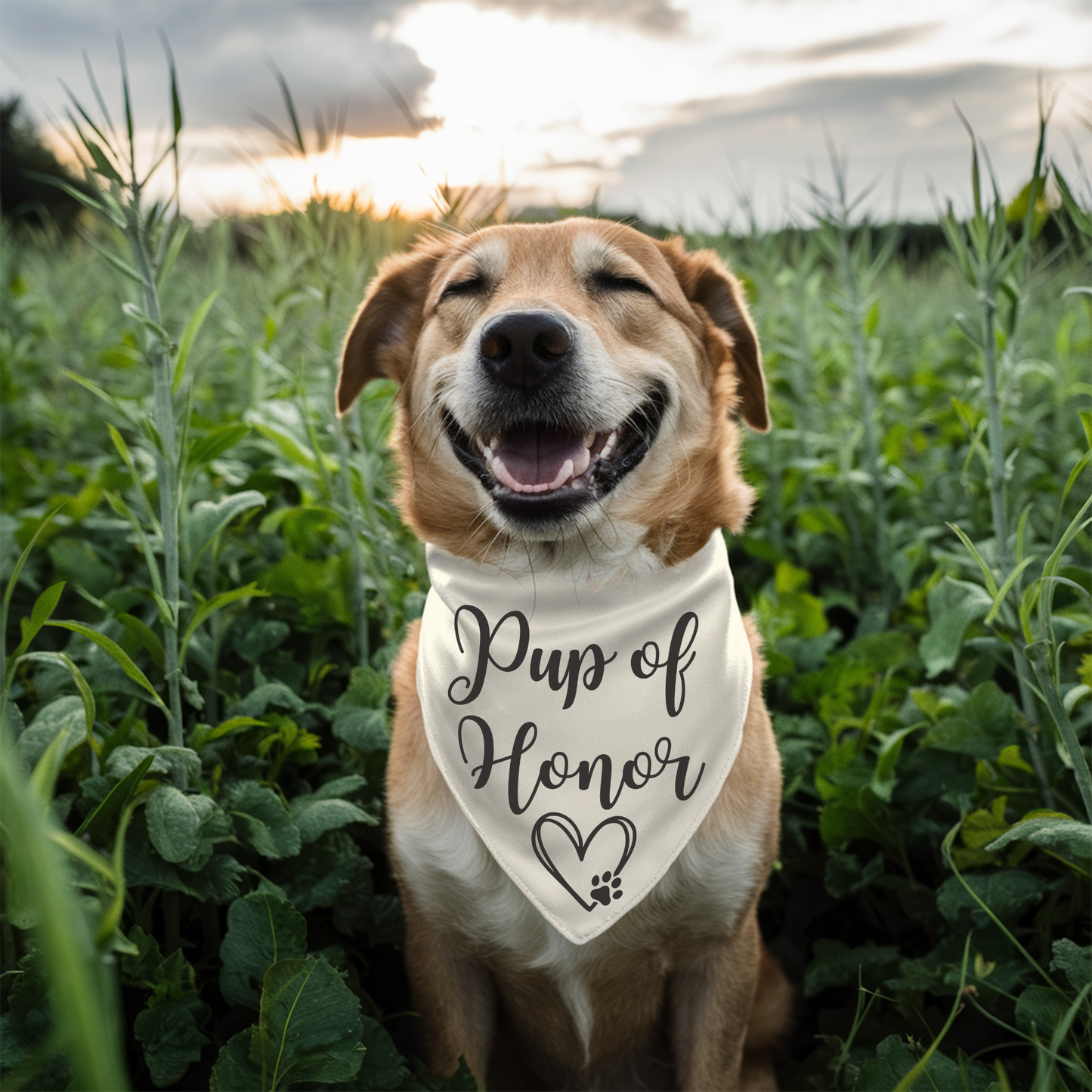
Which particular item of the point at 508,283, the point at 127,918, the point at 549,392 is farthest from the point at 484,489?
the point at 127,918

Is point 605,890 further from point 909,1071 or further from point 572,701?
point 909,1071

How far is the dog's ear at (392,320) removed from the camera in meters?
2.42

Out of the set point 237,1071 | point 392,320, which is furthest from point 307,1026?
point 392,320

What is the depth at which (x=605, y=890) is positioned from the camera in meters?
1.86

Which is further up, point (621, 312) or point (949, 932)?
point (621, 312)

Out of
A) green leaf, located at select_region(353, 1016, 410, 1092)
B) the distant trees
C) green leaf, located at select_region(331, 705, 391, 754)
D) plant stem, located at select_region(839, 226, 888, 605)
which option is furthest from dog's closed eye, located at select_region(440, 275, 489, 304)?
the distant trees

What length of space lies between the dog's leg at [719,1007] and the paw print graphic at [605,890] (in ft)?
0.99

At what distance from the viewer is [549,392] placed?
6.49ft

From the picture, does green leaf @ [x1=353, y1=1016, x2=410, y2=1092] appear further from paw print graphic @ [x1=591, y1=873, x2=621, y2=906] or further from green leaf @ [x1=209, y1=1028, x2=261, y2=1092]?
paw print graphic @ [x1=591, y1=873, x2=621, y2=906]

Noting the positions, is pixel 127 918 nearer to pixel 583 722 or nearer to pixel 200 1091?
pixel 200 1091

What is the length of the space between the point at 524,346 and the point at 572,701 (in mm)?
850

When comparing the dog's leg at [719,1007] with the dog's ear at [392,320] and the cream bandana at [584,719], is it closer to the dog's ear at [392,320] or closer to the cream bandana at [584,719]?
the cream bandana at [584,719]

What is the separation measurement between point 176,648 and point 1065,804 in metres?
2.22

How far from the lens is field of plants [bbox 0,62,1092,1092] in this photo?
5.05ft
